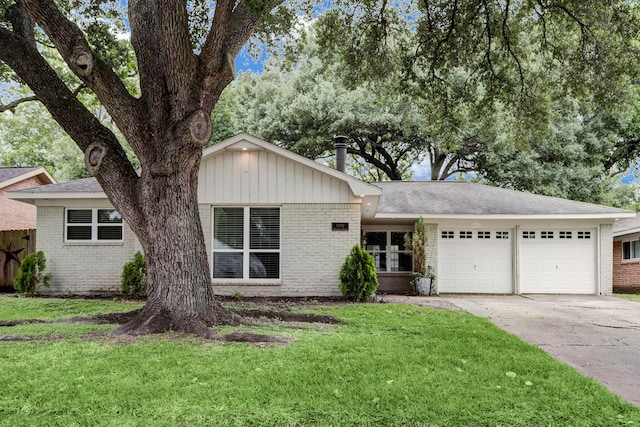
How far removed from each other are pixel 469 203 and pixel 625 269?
257 inches

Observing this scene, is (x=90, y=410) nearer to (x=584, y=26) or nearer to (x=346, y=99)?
(x=584, y=26)

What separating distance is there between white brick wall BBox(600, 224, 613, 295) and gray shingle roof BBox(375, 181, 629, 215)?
81 centimetres

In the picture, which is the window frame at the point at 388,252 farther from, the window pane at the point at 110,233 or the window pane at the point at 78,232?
the window pane at the point at 78,232

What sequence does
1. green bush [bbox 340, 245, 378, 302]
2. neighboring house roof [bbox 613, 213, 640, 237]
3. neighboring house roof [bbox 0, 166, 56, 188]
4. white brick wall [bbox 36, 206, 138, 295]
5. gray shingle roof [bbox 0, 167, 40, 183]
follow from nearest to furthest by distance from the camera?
green bush [bbox 340, 245, 378, 302] → white brick wall [bbox 36, 206, 138, 295] → neighboring house roof [bbox 613, 213, 640, 237] → neighboring house roof [bbox 0, 166, 56, 188] → gray shingle roof [bbox 0, 167, 40, 183]

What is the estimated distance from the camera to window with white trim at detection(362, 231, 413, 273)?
14.7m

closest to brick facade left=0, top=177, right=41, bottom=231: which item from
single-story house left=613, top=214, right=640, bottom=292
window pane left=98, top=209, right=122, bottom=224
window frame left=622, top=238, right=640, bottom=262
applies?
window pane left=98, top=209, right=122, bottom=224

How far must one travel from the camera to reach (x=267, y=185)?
11484 millimetres

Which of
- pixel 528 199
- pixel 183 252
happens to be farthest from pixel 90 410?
pixel 528 199

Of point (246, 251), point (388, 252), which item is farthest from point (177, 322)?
point (388, 252)

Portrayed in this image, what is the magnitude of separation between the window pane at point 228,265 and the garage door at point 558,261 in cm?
849

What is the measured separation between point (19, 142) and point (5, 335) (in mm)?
Answer: 31179

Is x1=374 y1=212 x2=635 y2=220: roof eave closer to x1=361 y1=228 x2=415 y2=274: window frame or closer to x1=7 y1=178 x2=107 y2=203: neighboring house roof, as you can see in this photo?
x1=361 y1=228 x2=415 y2=274: window frame

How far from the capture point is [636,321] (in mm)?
8523

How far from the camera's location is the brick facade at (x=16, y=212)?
17.8 metres
